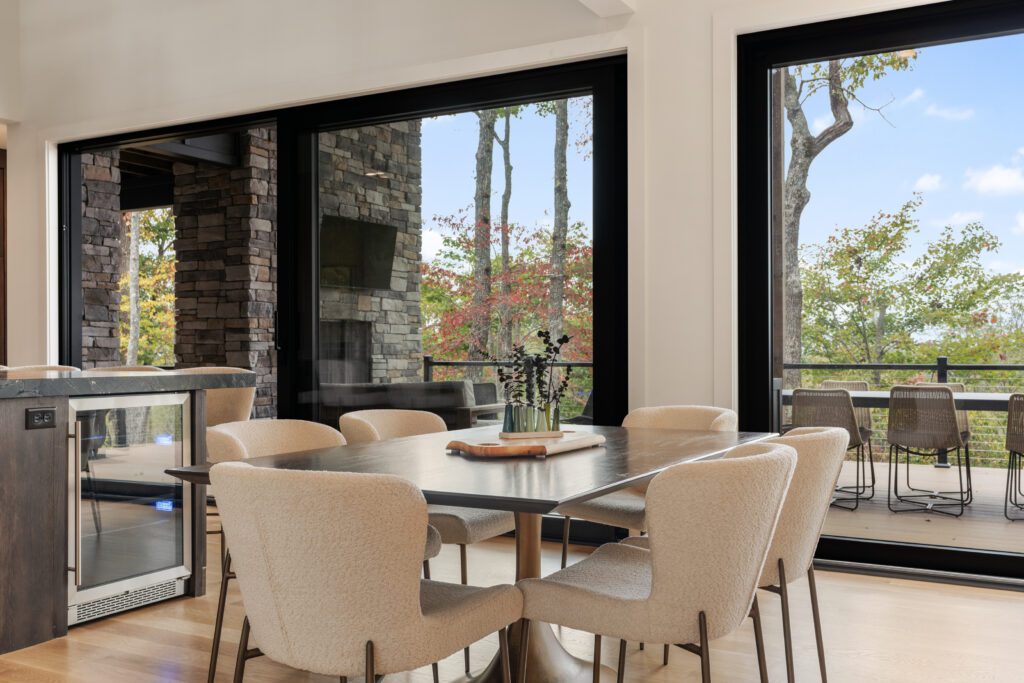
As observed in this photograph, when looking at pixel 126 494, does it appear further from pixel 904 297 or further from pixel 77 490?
pixel 904 297

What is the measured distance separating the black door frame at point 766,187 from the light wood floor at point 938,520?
1.9 inches

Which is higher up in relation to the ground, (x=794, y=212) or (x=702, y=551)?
(x=794, y=212)

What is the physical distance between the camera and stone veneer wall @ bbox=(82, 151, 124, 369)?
7.21m

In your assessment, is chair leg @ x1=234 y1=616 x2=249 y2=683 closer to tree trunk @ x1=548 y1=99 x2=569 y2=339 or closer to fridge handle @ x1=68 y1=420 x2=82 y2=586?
Result: fridge handle @ x1=68 y1=420 x2=82 y2=586

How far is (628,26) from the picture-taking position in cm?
464

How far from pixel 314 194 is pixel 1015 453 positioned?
407 centimetres

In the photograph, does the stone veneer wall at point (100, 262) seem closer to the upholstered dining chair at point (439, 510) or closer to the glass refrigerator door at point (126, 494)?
the glass refrigerator door at point (126, 494)

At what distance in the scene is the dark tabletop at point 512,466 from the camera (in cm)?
191

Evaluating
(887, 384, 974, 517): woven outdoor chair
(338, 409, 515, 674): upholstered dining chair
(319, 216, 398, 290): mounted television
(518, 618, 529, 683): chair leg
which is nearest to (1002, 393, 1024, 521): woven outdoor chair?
(887, 384, 974, 517): woven outdoor chair

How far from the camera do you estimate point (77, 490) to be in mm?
3453

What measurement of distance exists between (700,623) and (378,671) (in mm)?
661

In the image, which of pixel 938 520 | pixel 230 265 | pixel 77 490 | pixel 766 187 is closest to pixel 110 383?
pixel 77 490

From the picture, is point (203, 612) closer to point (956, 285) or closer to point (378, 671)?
point (378, 671)

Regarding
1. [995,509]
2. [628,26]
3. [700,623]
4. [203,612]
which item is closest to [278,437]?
[203,612]
